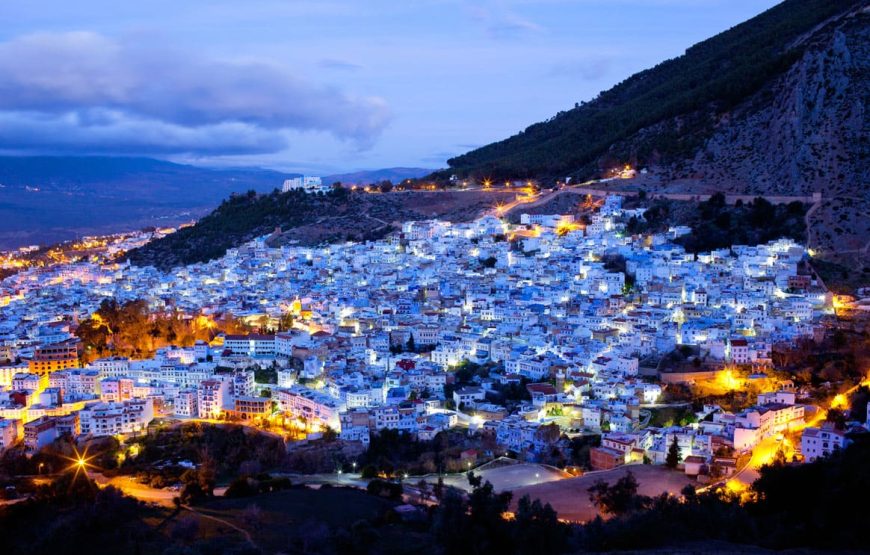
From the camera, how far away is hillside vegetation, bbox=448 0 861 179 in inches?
1553

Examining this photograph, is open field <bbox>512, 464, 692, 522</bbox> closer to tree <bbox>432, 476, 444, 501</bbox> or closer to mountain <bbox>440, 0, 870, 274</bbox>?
tree <bbox>432, 476, 444, 501</bbox>

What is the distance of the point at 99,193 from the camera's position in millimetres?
109312

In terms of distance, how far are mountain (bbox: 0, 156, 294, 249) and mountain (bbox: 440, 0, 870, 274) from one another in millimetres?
44437

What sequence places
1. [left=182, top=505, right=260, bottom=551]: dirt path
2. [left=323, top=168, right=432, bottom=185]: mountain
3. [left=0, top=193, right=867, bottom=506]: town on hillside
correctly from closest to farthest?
[left=182, top=505, right=260, bottom=551]: dirt path
[left=0, top=193, right=867, bottom=506]: town on hillside
[left=323, top=168, right=432, bottom=185]: mountain

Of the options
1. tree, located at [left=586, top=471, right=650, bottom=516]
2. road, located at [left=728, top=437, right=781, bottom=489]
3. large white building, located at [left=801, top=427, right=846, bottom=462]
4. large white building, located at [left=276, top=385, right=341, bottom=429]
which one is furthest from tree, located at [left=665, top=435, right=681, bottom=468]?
large white building, located at [left=276, top=385, right=341, bottom=429]

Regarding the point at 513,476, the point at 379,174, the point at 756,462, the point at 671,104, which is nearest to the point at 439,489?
the point at 513,476

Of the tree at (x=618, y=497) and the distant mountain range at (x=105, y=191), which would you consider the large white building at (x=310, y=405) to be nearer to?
the tree at (x=618, y=497)

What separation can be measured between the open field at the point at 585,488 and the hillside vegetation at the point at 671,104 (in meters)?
24.6

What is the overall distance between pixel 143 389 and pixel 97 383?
1.35 m

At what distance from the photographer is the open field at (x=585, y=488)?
1485 cm

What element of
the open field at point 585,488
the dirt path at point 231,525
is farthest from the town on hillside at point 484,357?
the dirt path at point 231,525

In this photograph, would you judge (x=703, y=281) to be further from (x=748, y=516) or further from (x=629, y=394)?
(x=748, y=516)

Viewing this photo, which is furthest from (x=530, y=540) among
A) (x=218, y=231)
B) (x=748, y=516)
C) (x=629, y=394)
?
(x=218, y=231)

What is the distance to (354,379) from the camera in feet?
69.5
